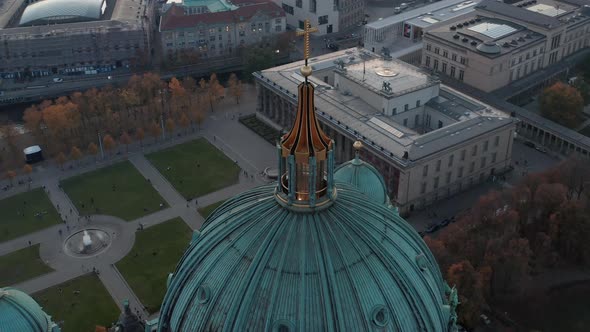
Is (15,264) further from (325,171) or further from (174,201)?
(325,171)

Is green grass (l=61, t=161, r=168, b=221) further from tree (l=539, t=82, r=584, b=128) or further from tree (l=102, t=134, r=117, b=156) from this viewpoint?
tree (l=539, t=82, r=584, b=128)

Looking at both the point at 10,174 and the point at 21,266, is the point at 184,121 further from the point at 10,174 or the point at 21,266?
the point at 21,266

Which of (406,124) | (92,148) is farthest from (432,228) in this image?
(92,148)

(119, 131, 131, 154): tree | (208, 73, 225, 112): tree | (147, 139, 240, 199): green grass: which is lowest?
(147, 139, 240, 199): green grass

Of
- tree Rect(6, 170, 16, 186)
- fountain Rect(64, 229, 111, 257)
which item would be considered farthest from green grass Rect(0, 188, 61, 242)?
fountain Rect(64, 229, 111, 257)

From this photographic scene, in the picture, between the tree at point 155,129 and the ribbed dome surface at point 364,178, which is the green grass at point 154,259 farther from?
the ribbed dome surface at point 364,178

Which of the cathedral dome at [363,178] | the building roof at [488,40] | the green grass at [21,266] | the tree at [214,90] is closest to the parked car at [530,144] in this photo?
the building roof at [488,40]
